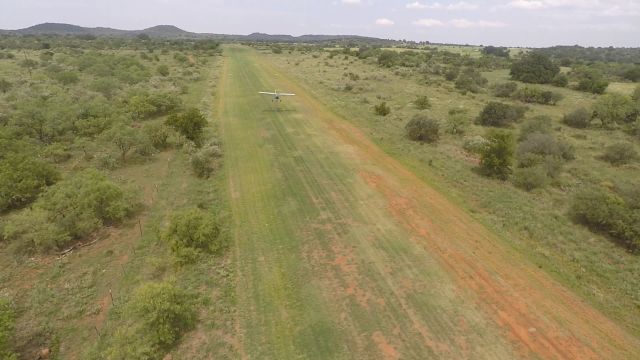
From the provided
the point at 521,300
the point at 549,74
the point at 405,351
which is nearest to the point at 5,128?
the point at 405,351

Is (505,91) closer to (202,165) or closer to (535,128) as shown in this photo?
(535,128)

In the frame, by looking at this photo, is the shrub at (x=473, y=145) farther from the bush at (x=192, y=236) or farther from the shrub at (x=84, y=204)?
the shrub at (x=84, y=204)

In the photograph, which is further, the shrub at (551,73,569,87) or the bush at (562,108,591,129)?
the shrub at (551,73,569,87)

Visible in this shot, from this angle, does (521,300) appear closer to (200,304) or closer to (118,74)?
(200,304)

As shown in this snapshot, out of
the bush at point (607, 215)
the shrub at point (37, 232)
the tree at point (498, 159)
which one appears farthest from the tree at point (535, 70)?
the shrub at point (37, 232)

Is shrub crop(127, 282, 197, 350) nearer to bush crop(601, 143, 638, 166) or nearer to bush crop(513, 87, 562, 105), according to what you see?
bush crop(601, 143, 638, 166)

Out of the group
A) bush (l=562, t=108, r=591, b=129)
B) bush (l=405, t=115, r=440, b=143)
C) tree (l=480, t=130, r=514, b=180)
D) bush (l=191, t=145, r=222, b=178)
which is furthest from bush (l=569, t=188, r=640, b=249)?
bush (l=562, t=108, r=591, b=129)

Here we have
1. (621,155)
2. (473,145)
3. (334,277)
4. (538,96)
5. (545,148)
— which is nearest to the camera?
(334,277)

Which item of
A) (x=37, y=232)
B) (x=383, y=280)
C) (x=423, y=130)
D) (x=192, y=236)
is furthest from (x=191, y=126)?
(x=383, y=280)
